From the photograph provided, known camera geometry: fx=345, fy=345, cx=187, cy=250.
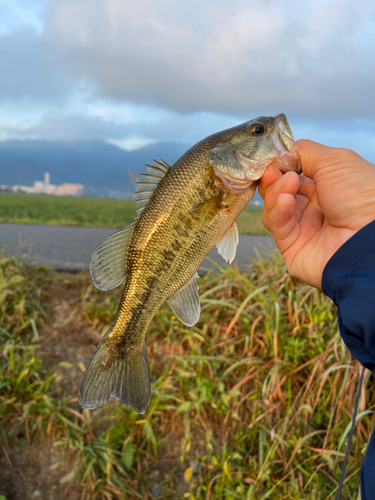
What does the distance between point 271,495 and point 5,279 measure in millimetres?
3797

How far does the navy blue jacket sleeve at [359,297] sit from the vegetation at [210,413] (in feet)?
5.56

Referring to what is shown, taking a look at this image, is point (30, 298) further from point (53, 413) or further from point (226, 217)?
point (226, 217)

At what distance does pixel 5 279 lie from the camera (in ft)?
14.5

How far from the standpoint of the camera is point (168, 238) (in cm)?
171

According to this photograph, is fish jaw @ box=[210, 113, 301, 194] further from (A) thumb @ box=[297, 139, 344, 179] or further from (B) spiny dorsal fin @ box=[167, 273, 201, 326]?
(B) spiny dorsal fin @ box=[167, 273, 201, 326]

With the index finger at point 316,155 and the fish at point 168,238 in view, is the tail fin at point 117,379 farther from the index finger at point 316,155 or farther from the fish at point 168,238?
the index finger at point 316,155

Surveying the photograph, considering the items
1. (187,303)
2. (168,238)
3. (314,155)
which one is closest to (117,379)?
(187,303)

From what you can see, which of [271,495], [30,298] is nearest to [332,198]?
[271,495]

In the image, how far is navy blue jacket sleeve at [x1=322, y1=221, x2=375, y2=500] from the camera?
1.37 meters

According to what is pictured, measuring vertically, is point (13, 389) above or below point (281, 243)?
below

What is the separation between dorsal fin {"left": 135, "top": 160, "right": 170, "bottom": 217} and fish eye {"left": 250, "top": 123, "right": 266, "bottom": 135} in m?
0.49

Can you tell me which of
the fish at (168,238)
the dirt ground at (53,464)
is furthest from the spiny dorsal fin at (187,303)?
the dirt ground at (53,464)

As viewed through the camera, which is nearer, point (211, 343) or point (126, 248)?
point (126, 248)

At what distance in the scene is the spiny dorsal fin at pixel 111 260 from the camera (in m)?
1.73
